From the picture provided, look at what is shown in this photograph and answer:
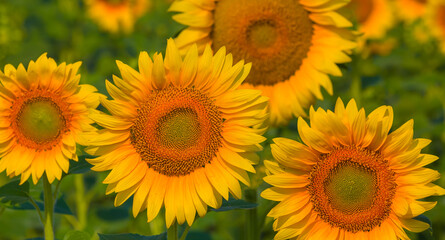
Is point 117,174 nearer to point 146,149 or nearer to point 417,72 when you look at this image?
point 146,149

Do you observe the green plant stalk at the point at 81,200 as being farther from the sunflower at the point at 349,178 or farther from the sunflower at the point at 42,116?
the sunflower at the point at 349,178

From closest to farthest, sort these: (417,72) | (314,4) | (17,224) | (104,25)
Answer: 1. (314,4)
2. (17,224)
3. (417,72)
4. (104,25)

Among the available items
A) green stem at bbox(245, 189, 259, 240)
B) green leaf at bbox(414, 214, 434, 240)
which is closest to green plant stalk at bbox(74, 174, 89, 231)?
green stem at bbox(245, 189, 259, 240)

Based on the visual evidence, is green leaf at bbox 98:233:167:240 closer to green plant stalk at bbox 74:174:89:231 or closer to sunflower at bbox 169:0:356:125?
sunflower at bbox 169:0:356:125

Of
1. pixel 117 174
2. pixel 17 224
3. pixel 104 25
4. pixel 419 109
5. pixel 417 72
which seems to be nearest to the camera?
pixel 117 174

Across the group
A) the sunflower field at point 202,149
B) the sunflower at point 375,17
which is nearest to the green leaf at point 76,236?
the sunflower field at point 202,149

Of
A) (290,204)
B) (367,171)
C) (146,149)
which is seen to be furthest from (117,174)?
(367,171)
